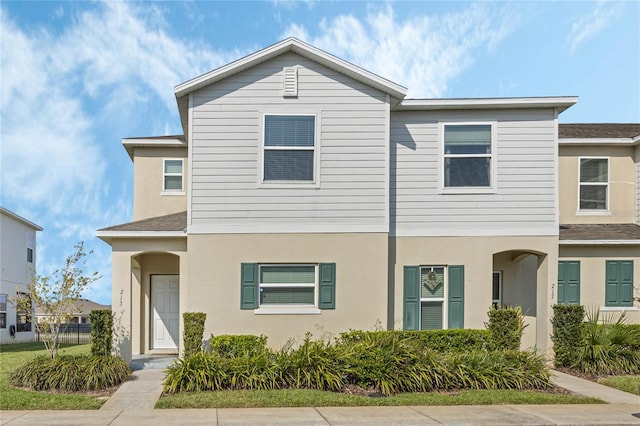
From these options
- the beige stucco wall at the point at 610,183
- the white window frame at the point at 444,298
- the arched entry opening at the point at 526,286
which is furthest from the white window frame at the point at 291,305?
the beige stucco wall at the point at 610,183

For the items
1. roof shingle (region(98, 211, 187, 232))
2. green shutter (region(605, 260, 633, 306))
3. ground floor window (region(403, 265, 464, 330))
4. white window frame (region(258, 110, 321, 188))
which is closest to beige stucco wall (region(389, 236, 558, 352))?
ground floor window (region(403, 265, 464, 330))

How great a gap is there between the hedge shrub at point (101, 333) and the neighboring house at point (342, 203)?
2.98 feet

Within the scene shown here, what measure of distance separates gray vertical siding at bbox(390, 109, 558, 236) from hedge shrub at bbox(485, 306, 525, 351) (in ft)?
6.70

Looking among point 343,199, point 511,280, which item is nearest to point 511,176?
point 511,280

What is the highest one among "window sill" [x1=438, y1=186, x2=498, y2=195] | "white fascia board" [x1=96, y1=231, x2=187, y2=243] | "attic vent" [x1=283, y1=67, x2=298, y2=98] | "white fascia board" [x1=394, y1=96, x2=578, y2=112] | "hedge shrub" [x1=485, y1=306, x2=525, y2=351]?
"attic vent" [x1=283, y1=67, x2=298, y2=98]

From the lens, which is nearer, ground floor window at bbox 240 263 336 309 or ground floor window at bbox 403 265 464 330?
ground floor window at bbox 240 263 336 309

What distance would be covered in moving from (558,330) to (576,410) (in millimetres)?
4055

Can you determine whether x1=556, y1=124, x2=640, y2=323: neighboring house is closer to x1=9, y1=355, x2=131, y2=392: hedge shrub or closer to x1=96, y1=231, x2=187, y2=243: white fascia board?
x1=96, y1=231, x2=187, y2=243: white fascia board

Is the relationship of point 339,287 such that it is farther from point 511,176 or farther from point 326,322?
point 511,176

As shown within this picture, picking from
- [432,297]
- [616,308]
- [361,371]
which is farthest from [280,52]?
[616,308]

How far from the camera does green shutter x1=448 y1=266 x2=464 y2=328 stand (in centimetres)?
1290

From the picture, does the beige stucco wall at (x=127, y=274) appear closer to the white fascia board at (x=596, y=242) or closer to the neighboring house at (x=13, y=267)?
the white fascia board at (x=596, y=242)

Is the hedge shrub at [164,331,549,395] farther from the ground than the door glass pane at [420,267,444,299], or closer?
closer

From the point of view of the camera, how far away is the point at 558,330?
497 inches
